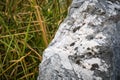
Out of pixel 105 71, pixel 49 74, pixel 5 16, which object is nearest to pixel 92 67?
pixel 105 71

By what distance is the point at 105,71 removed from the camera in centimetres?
125

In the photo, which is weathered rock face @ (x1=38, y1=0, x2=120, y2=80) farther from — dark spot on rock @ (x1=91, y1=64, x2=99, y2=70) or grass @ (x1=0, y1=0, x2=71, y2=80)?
grass @ (x1=0, y1=0, x2=71, y2=80)

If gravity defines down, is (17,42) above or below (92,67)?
below

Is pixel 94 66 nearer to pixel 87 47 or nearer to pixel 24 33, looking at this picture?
pixel 87 47

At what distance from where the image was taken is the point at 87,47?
4.20ft

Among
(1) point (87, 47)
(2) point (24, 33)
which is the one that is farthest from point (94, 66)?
(2) point (24, 33)

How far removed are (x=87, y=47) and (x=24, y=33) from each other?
97 centimetres

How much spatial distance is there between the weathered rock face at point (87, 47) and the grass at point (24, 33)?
2.43ft

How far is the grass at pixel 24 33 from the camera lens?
2.14 metres

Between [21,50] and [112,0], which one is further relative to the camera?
[21,50]

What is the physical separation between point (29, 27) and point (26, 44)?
0.43ft

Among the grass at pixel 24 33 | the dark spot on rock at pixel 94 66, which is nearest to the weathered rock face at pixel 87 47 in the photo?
the dark spot on rock at pixel 94 66

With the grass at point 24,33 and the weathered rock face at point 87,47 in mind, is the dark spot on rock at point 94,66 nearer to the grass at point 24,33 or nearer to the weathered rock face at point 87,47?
the weathered rock face at point 87,47

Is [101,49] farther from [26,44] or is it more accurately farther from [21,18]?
[21,18]
